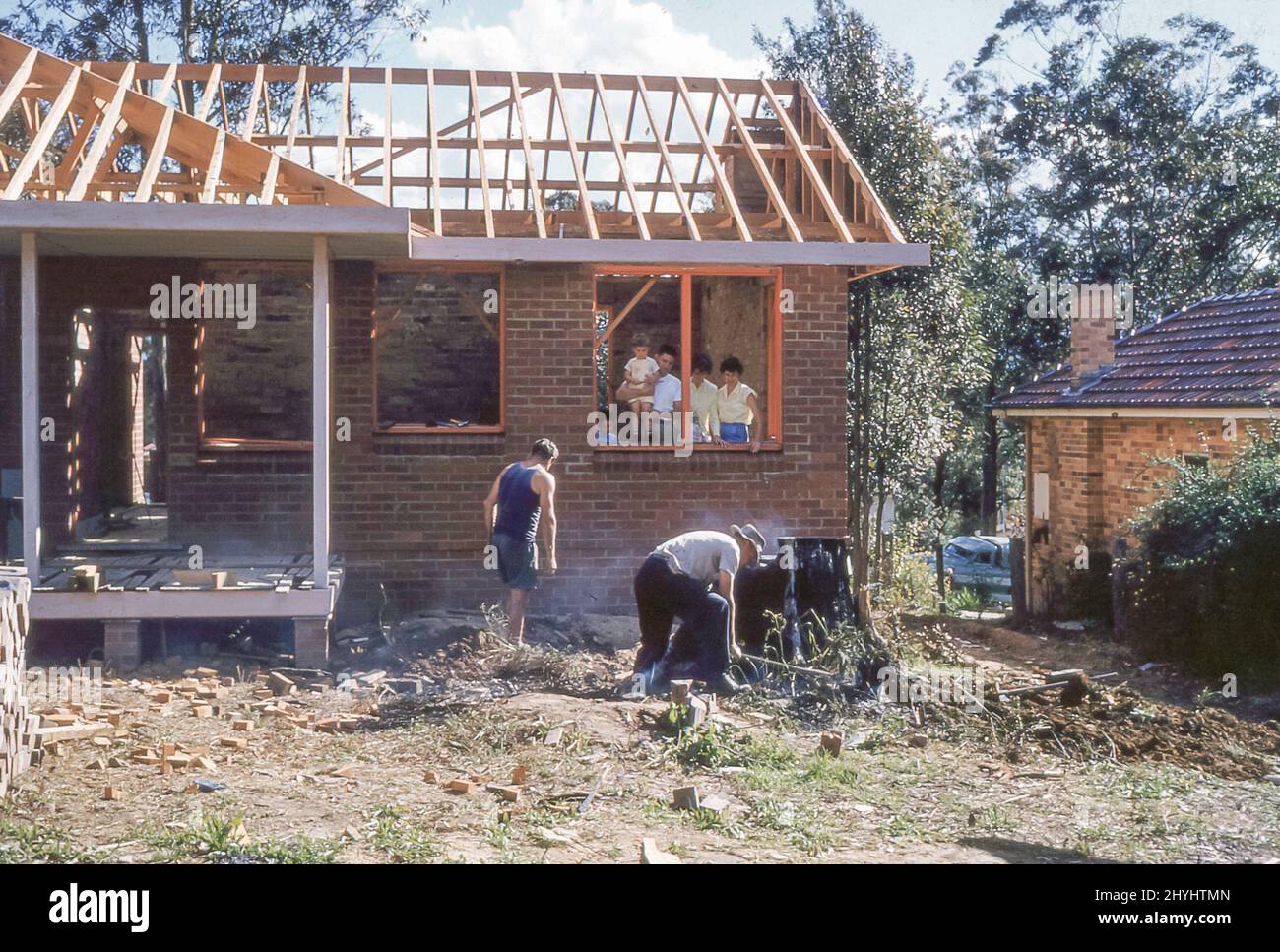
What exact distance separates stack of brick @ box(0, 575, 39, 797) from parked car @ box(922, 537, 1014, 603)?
19677 mm

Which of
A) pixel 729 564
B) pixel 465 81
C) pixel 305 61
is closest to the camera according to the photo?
pixel 729 564

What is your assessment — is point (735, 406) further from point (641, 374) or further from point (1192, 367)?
point (1192, 367)

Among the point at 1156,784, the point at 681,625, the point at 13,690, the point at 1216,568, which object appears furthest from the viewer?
the point at 1216,568

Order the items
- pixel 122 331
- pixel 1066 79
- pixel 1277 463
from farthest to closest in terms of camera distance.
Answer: pixel 1066 79, pixel 122 331, pixel 1277 463

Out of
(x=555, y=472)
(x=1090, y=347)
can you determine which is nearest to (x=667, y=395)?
(x=555, y=472)

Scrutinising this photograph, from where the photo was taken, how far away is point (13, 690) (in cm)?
657

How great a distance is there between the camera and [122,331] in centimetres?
1491

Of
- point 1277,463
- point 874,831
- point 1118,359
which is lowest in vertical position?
point 874,831

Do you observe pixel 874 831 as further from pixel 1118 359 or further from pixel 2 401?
pixel 1118 359

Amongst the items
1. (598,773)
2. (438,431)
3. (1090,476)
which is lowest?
(598,773)

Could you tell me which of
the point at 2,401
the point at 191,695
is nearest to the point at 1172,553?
the point at 191,695

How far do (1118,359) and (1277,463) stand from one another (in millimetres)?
6085

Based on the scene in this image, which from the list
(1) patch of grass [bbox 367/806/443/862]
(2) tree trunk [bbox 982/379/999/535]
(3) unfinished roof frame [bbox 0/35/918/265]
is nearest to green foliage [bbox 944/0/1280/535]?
(2) tree trunk [bbox 982/379/999/535]

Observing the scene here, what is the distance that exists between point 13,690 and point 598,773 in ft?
10.0
